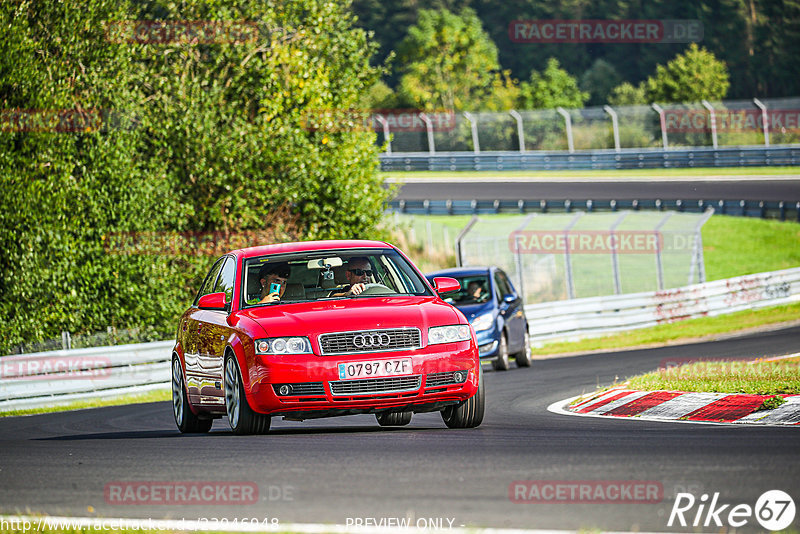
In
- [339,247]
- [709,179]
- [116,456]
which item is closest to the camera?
[116,456]

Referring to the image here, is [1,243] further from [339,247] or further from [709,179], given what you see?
[709,179]

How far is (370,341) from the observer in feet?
30.2

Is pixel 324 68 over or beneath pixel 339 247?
over

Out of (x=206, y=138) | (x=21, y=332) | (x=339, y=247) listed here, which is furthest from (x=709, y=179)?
(x=339, y=247)

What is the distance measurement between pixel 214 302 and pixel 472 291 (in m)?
10.6

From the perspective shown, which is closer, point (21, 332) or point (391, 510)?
point (391, 510)

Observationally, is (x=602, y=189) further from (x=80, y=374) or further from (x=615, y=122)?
(x=80, y=374)

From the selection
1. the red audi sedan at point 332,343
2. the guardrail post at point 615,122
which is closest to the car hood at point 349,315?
the red audi sedan at point 332,343

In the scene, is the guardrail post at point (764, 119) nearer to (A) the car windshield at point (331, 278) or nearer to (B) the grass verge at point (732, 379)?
(B) the grass verge at point (732, 379)

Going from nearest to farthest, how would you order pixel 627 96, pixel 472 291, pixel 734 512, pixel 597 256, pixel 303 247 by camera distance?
pixel 734 512, pixel 303 247, pixel 472 291, pixel 597 256, pixel 627 96

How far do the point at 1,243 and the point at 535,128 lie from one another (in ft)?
113

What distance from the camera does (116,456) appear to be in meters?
8.84

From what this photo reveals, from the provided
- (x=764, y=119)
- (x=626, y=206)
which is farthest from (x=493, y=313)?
(x=764, y=119)

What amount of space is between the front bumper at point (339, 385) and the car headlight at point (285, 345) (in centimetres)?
5
